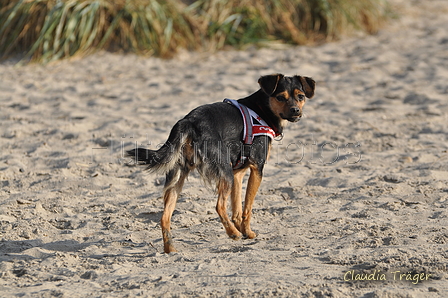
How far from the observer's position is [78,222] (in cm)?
471

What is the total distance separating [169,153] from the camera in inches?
158

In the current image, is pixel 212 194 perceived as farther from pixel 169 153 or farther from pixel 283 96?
pixel 169 153

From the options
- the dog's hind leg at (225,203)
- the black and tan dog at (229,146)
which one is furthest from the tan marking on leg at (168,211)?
the dog's hind leg at (225,203)

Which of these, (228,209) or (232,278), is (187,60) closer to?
(228,209)

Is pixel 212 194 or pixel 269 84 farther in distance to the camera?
pixel 212 194

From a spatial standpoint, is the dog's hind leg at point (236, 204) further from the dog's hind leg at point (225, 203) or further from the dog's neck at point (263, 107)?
the dog's neck at point (263, 107)

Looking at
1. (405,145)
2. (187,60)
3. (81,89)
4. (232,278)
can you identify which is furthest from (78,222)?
(187,60)

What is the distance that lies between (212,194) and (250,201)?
0.92m

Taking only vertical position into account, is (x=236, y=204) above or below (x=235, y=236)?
above

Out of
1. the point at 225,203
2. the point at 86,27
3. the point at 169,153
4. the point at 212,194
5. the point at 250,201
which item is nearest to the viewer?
the point at 169,153

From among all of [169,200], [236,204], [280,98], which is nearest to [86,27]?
[280,98]

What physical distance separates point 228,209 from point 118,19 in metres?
6.00

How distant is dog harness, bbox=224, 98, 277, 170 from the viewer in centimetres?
453

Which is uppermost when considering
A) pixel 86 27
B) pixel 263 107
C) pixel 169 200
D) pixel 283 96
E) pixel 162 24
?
pixel 162 24
